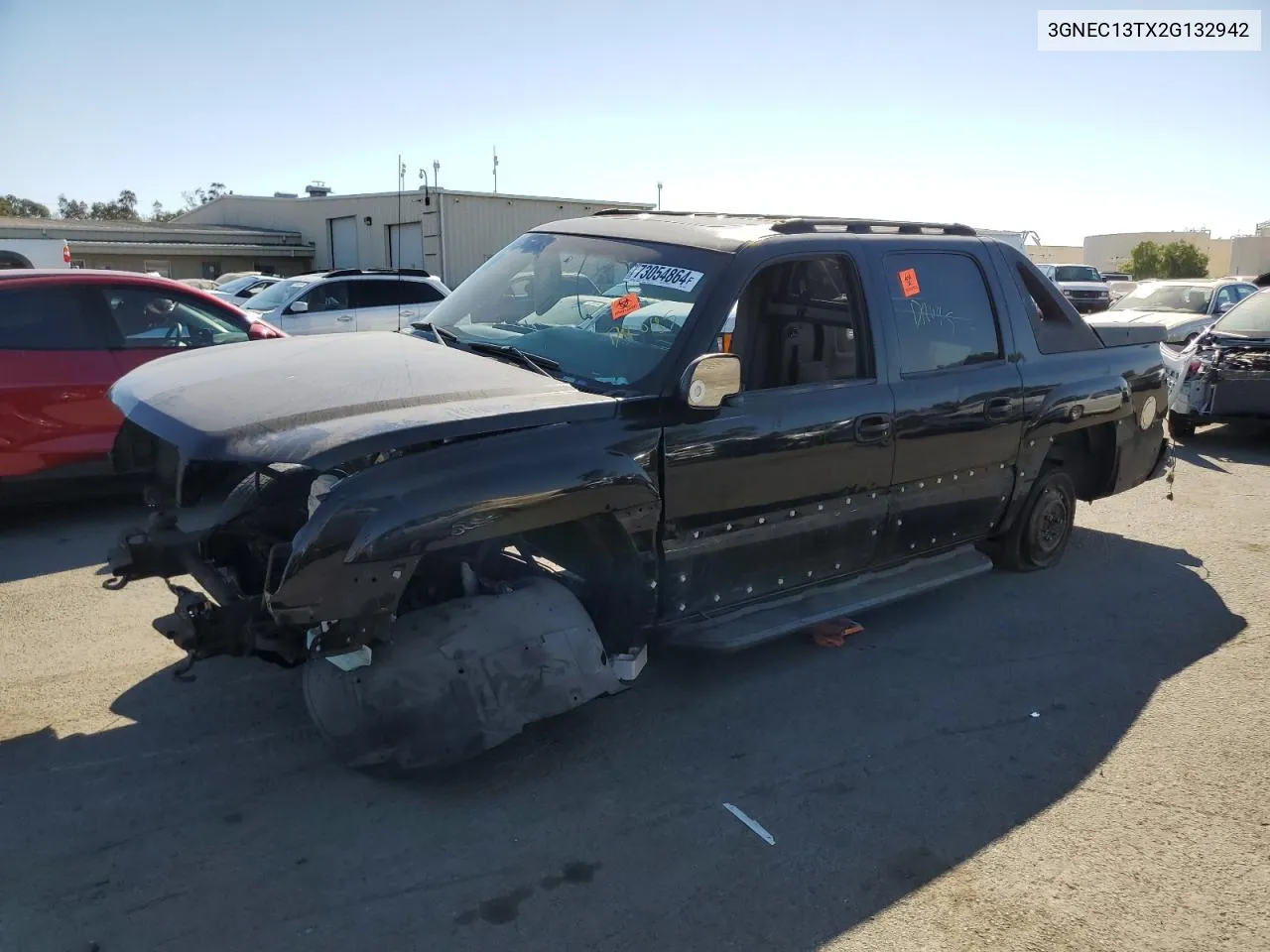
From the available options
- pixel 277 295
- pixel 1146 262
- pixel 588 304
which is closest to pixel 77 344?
pixel 588 304

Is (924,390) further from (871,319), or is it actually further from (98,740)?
(98,740)

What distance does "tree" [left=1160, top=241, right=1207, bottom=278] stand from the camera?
56062 mm

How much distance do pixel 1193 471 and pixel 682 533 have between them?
24.3ft

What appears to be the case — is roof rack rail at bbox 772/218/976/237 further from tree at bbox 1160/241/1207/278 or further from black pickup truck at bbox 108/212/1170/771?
tree at bbox 1160/241/1207/278

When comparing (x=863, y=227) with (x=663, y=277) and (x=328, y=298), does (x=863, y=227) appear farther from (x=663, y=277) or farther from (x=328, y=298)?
(x=328, y=298)

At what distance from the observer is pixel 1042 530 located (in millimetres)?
5906

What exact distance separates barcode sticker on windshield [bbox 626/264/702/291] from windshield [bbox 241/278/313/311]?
12.6m

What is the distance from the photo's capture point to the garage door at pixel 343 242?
36.6 m

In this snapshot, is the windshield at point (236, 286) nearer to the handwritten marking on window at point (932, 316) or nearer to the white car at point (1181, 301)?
the white car at point (1181, 301)

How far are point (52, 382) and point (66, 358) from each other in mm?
214

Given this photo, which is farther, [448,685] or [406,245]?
[406,245]

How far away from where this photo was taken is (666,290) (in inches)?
158

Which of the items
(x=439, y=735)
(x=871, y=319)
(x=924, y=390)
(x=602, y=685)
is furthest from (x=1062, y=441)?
(x=439, y=735)

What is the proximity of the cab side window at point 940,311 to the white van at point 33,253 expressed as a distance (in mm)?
14226
